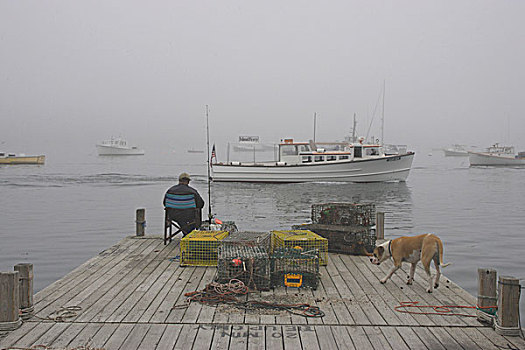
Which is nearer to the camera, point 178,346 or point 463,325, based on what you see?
point 178,346

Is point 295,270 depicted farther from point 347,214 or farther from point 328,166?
point 328,166

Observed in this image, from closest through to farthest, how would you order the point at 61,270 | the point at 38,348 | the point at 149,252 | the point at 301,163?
the point at 38,348 → the point at 149,252 → the point at 61,270 → the point at 301,163

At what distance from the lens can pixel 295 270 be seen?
5.52 m

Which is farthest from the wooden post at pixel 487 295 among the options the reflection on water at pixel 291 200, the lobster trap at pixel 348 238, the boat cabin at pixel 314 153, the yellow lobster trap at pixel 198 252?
the boat cabin at pixel 314 153

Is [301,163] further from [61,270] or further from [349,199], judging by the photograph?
[61,270]

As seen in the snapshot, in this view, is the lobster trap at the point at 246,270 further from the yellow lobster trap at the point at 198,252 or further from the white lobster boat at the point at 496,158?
the white lobster boat at the point at 496,158

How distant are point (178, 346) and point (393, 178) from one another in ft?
106

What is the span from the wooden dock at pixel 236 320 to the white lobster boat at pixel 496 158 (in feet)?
221

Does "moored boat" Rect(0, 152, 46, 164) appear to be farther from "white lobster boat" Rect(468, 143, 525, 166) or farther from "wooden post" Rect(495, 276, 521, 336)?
"wooden post" Rect(495, 276, 521, 336)

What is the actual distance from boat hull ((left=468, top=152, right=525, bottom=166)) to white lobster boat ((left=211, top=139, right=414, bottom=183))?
1473 inches

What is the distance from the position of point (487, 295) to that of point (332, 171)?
27.9 m

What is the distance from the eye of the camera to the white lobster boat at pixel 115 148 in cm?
11725

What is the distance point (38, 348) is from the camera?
12.2 ft

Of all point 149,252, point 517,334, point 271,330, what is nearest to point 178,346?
point 271,330
